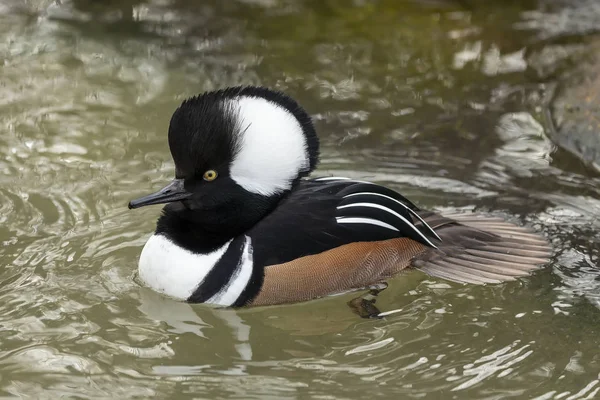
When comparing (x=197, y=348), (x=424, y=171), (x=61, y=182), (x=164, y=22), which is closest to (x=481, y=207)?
(x=424, y=171)

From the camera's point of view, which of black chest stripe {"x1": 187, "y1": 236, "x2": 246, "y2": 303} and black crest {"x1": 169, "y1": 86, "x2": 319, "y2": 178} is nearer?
black crest {"x1": 169, "y1": 86, "x2": 319, "y2": 178}

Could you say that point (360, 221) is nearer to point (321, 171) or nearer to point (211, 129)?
point (211, 129)

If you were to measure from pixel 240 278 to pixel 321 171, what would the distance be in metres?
1.91

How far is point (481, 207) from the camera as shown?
659 centimetres

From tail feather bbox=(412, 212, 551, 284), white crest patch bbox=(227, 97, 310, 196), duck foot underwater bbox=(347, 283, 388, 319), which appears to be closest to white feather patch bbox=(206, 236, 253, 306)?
white crest patch bbox=(227, 97, 310, 196)

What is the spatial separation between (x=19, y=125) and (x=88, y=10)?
264cm

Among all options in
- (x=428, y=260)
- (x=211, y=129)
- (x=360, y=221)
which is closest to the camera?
(x=211, y=129)

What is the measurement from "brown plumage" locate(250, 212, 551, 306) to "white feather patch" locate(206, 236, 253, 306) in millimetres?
105

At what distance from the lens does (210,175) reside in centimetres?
523

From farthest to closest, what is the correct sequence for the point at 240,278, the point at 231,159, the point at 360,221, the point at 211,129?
the point at 360,221, the point at 240,278, the point at 231,159, the point at 211,129

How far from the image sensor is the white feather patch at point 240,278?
210 inches

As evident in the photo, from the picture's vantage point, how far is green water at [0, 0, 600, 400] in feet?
16.2

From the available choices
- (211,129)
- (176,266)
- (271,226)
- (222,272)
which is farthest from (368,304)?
(211,129)

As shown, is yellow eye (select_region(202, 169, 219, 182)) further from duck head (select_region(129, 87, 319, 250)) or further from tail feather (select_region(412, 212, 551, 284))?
tail feather (select_region(412, 212, 551, 284))
